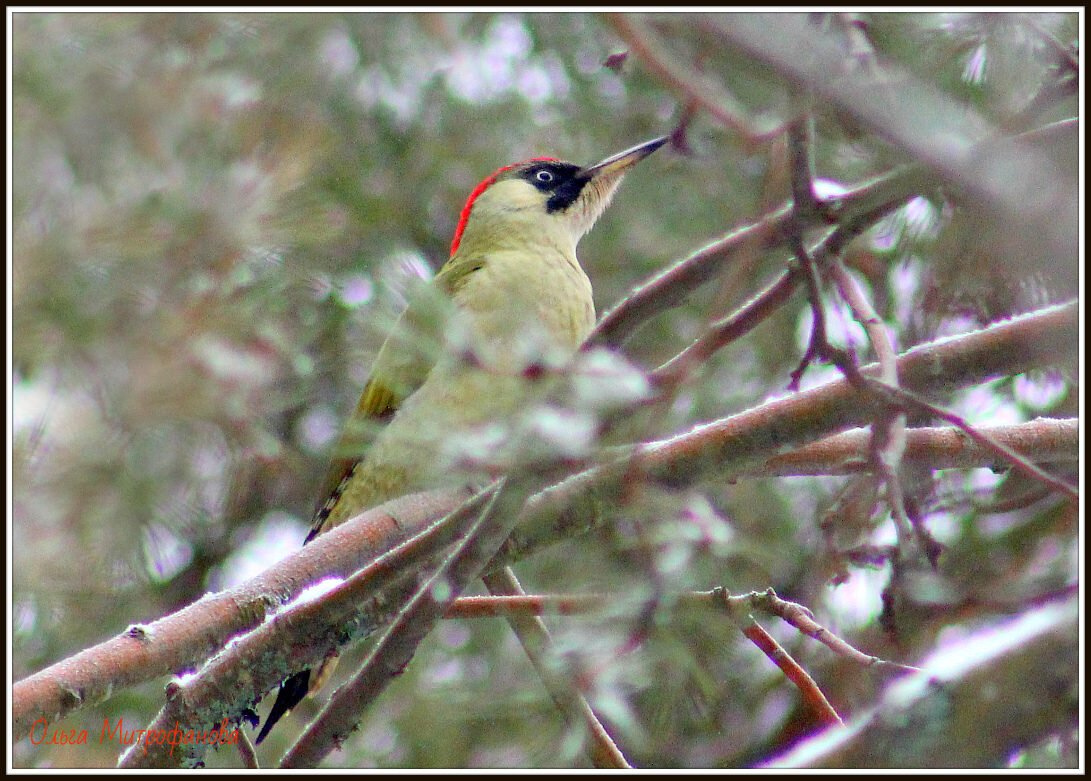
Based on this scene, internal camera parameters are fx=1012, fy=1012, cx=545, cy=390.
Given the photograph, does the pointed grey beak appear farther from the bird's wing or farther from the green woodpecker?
the bird's wing

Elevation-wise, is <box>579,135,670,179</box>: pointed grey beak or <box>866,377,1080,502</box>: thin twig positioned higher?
<box>866,377,1080,502</box>: thin twig

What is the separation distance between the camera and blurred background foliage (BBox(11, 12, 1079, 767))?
142 inches

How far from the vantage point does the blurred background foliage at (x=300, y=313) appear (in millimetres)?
3611

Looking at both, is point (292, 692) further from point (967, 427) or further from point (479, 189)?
point (479, 189)

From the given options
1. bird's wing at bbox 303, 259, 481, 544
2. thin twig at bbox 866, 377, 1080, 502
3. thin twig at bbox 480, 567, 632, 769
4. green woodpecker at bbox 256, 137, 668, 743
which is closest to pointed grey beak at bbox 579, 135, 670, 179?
green woodpecker at bbox 256, 137, 668, 743

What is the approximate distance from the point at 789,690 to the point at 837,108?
302 cm

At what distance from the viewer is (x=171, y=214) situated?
166 inches

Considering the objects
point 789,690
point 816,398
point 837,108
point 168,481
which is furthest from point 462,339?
point 168,481

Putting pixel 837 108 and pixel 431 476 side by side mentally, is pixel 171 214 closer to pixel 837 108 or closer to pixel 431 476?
pixel 431 476

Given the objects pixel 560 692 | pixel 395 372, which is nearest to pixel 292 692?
pixel 395 372

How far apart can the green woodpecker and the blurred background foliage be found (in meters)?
0.35

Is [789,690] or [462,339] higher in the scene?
[462,339]

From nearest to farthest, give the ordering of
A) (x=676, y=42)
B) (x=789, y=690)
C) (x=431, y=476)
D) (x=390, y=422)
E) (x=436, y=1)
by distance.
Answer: (x=431, y=476)
(x=676, y=42)
(x=436, y=1)
(x=390, y=422)
(x=789, y=690)

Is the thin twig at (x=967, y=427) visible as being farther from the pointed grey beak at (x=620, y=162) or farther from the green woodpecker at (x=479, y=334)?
the pointed grey beak at (x=620, y=162)
